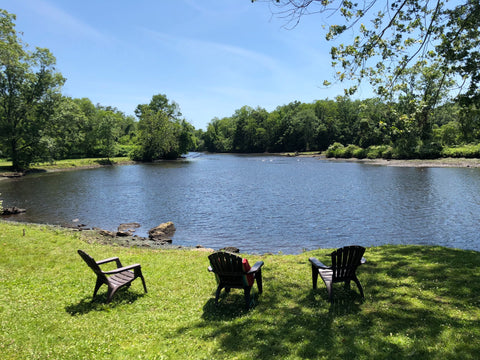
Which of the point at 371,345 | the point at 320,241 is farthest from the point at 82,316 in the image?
the point at 320,241

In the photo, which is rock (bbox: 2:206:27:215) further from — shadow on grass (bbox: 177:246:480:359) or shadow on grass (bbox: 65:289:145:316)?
shadow on grass (bbox: 177:246:480:359)

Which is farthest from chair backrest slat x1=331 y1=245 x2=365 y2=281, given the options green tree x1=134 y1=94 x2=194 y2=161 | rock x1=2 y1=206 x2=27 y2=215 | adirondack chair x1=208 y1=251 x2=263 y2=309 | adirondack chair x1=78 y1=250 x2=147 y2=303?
green tree x1=134 y1=94 x2=194 y2=161

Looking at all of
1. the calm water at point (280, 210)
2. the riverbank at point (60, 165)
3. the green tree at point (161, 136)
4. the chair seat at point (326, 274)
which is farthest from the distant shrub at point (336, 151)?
the chair seat at point (326, 274)

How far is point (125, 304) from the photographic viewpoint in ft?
22.9

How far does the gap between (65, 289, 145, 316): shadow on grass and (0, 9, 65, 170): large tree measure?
175 feet

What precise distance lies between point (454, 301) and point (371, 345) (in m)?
2.77

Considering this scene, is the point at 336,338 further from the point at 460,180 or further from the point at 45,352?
the point at 460,180

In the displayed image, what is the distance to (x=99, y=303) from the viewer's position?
7.01 meters

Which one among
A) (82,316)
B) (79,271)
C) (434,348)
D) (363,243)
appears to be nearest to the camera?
(434,348)

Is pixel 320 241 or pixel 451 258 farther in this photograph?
pixel 320 241

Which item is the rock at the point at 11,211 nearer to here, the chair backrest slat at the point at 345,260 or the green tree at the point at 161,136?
the chair backrest slat at the point at 345,260

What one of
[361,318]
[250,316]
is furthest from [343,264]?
[250,316]

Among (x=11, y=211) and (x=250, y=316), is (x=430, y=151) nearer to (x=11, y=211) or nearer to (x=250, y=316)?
(x=11, y=211)

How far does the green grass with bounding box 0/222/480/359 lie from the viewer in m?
4.90
